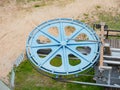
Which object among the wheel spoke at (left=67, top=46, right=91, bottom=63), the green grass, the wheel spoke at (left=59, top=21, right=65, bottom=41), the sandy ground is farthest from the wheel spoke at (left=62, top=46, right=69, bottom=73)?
the sandy ground

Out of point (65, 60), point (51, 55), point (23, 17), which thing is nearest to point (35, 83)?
point (51, 55)

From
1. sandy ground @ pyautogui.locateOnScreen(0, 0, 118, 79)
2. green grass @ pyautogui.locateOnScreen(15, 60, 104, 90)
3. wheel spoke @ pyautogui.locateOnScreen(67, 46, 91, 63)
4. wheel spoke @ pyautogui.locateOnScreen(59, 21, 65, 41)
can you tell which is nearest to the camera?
wheel spoke @ pyautogui.locateOnScreen(67, 46, 91, 63)

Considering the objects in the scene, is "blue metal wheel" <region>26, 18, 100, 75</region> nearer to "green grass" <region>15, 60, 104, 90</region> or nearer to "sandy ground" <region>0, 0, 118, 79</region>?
"green grass" <region>15, 60, 104, 90</region>

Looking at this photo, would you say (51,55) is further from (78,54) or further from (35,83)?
(35,83)

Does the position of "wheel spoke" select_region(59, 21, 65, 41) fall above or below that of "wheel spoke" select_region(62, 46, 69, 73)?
above

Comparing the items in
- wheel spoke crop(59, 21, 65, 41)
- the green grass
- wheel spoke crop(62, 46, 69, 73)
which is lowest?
the green grass

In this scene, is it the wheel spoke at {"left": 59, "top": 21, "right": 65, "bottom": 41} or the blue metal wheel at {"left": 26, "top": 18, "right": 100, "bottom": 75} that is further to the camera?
the wheel spoke at {"left": 59, "top": 21, "right": 65, "bottom": 41}

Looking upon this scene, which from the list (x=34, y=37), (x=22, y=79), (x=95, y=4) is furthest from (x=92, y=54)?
(x=95, y=4)

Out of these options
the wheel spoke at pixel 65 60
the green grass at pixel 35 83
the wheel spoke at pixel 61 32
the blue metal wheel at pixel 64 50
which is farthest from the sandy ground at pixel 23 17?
the wheel spoke at pixel 65 60
